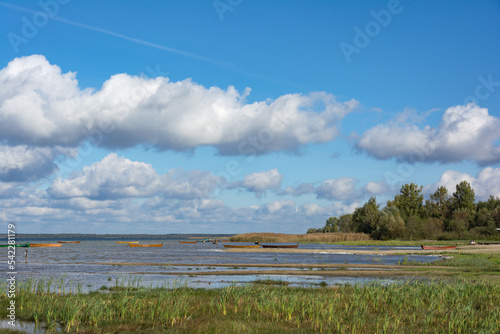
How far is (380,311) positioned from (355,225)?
467 feet

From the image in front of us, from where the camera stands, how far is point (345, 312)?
19422mm

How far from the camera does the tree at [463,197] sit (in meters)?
156

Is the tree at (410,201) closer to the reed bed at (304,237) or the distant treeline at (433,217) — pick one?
the distant treeline at (433,217)

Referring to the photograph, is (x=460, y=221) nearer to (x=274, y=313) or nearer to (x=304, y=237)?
(x=304, y=237)

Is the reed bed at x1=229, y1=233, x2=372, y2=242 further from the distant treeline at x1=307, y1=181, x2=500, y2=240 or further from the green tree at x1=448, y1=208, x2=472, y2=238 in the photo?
the green tree at x1=448, y1=208, x2=472, y2=238

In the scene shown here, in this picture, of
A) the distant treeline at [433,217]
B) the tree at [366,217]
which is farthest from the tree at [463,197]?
the tree at [366,217]

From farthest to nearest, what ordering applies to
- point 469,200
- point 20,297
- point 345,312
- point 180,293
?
point 469,200 → point 180,293 → point 20,297 → point 345,312

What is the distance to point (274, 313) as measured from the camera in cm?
1909

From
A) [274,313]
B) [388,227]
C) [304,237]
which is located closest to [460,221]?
[388,227]

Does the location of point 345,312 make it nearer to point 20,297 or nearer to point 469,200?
point 20,297

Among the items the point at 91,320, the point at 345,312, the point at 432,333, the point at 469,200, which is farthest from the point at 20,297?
the point at 469,200

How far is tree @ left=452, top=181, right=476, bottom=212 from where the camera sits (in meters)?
156

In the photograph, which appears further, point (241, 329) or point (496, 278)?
point (496, 278)

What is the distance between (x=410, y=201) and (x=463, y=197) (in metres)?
Result: 17.5
